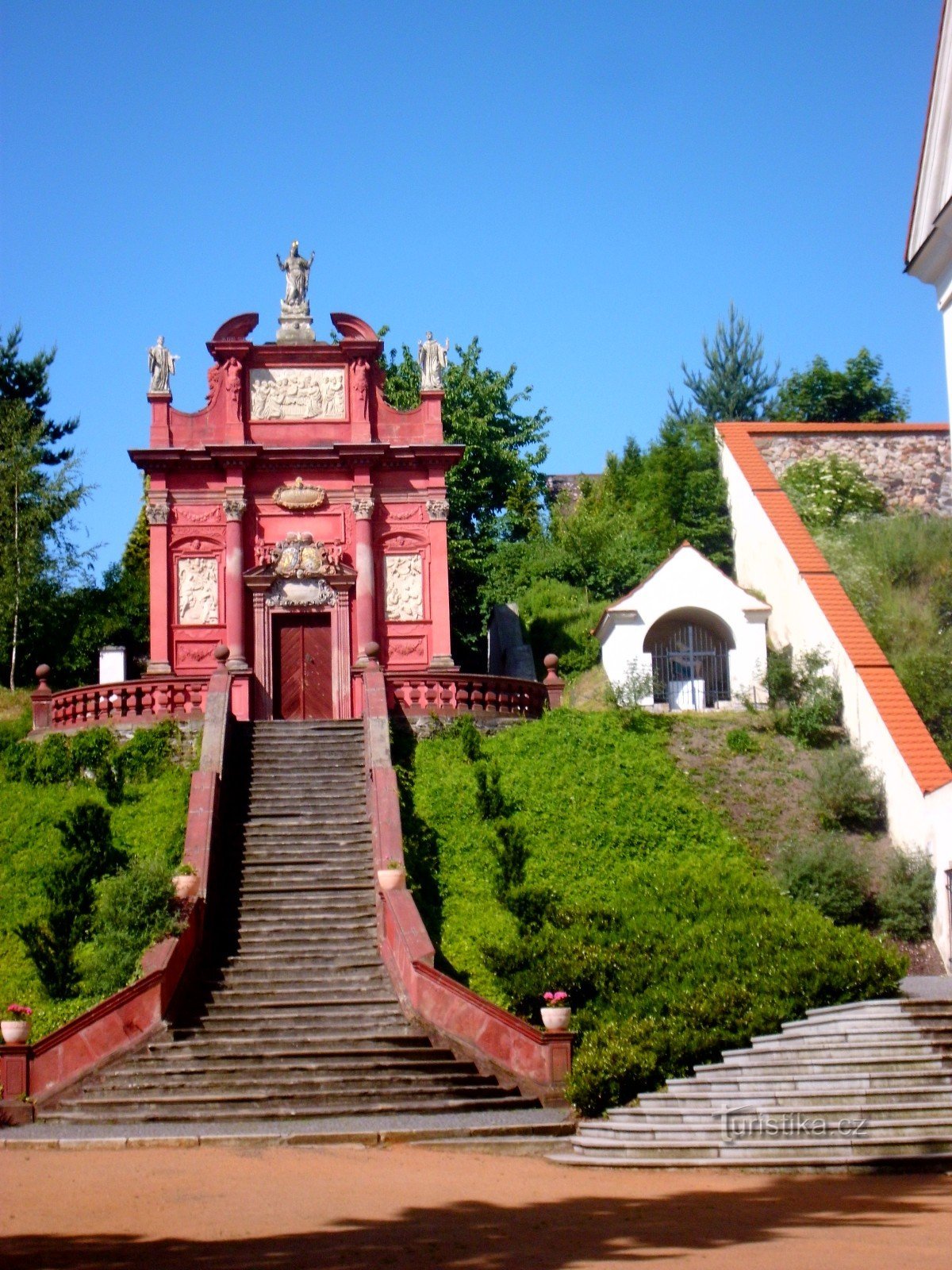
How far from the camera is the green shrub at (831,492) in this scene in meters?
38.8

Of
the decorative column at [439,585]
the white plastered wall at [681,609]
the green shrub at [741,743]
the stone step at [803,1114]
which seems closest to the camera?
the stone step at [803,1114]

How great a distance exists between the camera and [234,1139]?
16484 millimetres

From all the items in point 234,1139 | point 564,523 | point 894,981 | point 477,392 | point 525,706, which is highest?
point 477,392

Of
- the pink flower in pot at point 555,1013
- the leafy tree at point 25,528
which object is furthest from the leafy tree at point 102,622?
the pink flower in pot at point 555,1013

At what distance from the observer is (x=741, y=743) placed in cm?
2884

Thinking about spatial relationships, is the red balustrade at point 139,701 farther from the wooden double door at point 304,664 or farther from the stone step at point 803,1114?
the stone step at point 803,1114

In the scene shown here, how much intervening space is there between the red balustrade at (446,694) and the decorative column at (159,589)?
196 inches

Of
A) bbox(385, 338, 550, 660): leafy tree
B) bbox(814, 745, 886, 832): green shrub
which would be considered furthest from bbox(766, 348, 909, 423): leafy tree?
bbox(814, 745, 886, 832): green shrub

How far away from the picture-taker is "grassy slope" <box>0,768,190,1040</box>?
2123cm

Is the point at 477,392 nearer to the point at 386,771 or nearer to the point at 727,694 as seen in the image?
the point at 727,694

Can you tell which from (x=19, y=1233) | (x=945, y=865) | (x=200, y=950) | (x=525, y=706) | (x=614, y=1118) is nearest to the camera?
(x=19, y=1233)

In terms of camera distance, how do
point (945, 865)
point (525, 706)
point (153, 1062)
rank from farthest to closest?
point (525, 706) < point (945, 865) < point (153, 1062)

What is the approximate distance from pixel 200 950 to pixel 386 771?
474cm

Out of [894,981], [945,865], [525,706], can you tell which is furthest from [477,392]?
[894,981]
